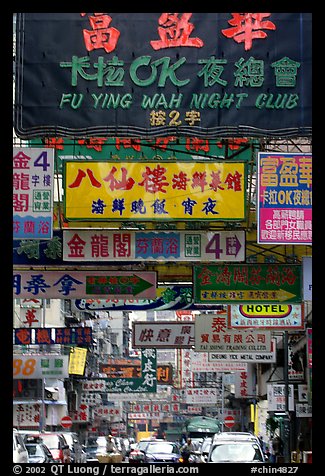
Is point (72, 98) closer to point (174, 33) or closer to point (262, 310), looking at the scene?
point (174, 33)

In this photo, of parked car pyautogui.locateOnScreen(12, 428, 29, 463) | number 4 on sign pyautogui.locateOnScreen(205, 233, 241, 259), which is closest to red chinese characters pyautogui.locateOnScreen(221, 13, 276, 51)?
number 4 on sign pyautogui.locateOnScreen(205, 233, 241, 259)

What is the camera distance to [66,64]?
52.9 ft

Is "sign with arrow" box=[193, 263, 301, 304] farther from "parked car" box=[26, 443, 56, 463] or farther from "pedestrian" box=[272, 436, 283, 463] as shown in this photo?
"pedestrian" box=[272, 436, 283, 463]

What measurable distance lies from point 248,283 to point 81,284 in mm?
3346

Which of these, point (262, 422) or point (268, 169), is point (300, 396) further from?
point (262, 422)

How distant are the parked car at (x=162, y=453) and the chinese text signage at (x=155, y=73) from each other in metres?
19.0

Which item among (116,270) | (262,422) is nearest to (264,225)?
(116,270)

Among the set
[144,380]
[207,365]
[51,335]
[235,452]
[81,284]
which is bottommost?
[144,380]

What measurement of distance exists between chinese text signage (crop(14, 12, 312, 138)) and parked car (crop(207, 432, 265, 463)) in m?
8.37

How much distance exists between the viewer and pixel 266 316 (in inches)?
854

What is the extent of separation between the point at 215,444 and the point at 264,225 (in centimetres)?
781

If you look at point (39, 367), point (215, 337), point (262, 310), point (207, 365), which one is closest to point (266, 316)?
point (262, 310)

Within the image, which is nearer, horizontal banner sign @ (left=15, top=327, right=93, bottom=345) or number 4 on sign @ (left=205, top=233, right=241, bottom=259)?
number 4 on sign @ (left=205, top=233, right=241, bottom=259)

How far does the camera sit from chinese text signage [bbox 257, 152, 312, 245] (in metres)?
15.7
